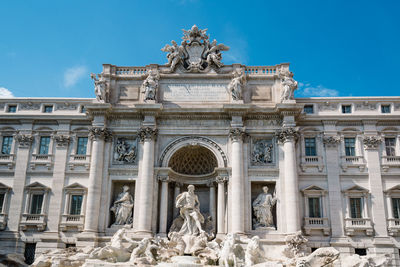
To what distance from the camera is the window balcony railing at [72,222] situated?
1194 inches

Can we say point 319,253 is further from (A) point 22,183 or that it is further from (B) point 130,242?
(A) point 22,183

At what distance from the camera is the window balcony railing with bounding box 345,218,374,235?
2930 centimetres

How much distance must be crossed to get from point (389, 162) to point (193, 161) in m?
14.8

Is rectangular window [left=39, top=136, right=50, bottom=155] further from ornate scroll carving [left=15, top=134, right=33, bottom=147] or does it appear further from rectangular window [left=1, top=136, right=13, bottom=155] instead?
rectangular window [left=1, top=136, right=13, bottom=155]

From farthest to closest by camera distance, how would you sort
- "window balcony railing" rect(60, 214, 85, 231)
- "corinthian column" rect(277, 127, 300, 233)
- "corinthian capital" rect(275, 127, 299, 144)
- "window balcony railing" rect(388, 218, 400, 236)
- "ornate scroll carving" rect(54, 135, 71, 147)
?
"ornate scroll carving" rect(54, 135, 71, 147)
"corinthian capital" rect(275, 127, 299, 144)
"window balcony railing" rect(60, 214, 85, 231)
"window balcony railing" rect(388, 218, 400, 236)
"corinthian column" rect(277, 127, 300, 233)

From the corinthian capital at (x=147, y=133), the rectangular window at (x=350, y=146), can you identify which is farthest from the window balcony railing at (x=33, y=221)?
the rectangular window at (x=350, y=146)

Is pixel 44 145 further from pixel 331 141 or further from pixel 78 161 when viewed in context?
pixel 331 141

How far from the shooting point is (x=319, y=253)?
75.4ft

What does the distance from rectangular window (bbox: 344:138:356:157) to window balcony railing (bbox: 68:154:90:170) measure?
19736 mm

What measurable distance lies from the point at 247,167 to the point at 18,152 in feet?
58.7

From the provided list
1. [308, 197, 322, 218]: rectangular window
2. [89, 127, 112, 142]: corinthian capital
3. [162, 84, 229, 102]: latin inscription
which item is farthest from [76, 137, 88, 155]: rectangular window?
[308, 197, 322, 218]: rectangular window

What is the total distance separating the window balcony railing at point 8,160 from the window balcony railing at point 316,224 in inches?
893

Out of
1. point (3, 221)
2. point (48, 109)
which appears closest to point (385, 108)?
point (48, 109)

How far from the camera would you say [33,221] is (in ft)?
102
